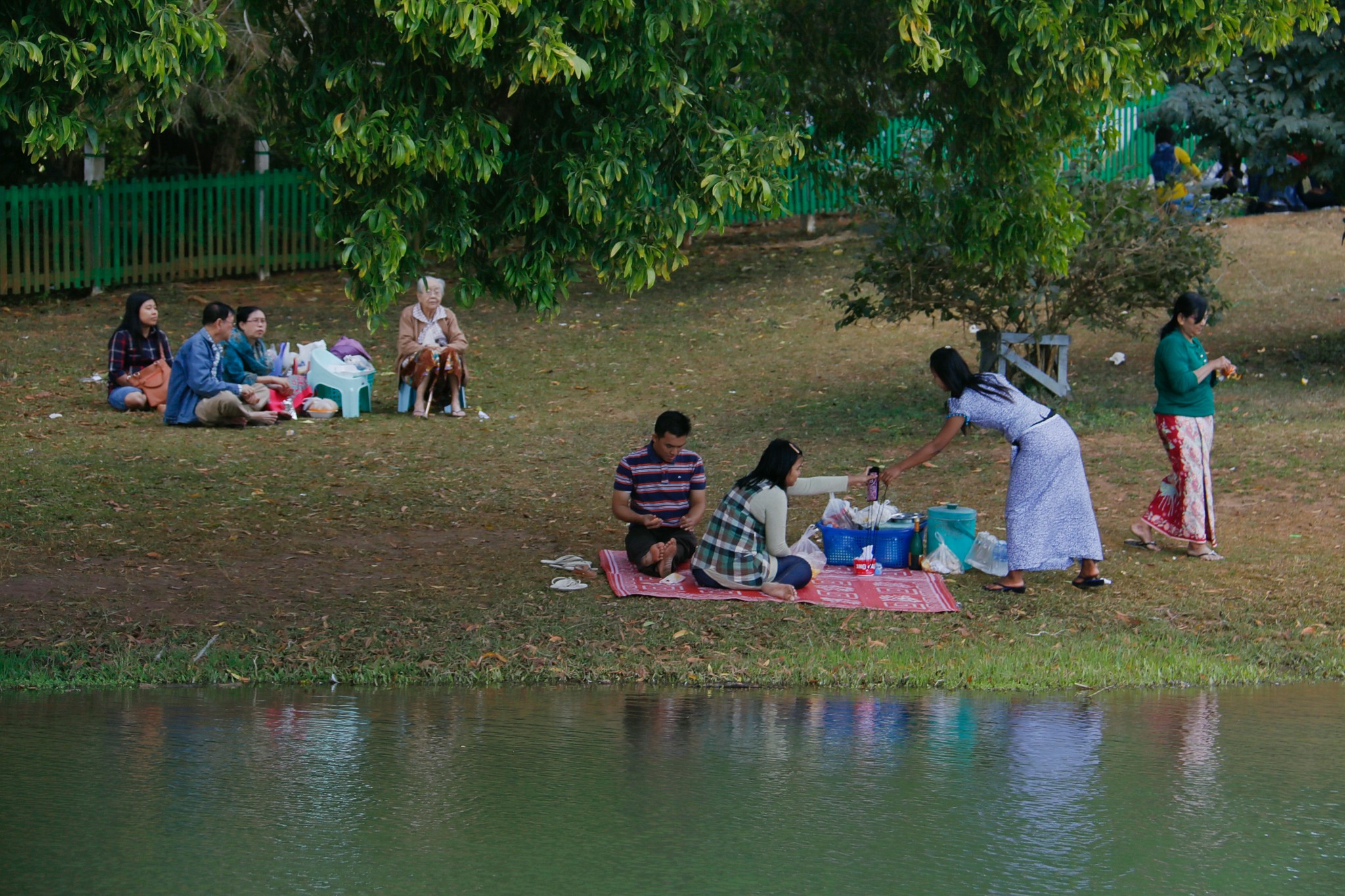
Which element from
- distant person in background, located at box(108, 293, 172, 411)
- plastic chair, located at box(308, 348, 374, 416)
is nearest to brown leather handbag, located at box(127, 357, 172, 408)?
distant person in background, located at box(108, 293, 172, 411)

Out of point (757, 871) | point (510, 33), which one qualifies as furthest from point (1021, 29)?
point (757, 871)

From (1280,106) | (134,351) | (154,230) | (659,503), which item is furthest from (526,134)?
(154,230)

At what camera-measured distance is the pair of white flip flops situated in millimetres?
8734

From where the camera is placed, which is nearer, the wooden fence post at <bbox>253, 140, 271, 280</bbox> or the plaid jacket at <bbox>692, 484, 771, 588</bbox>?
the plaid jacket at <bbox>692, 484, 771, 588</bbox>

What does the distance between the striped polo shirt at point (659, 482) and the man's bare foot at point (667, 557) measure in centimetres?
19

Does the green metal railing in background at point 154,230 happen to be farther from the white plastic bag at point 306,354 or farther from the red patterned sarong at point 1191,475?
the red patterned sarong at point 1191,475

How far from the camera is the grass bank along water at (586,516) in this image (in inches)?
294

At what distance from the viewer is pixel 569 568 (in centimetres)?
918

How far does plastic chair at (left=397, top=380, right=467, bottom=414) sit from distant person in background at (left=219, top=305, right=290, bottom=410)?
3.66 feet

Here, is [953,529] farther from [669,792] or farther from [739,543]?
[669,792]

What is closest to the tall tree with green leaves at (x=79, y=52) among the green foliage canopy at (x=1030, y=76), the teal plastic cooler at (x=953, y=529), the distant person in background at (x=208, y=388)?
the green foliage canopy at (x=1030, y=76)

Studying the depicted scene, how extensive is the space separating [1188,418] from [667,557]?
3426 millimetres

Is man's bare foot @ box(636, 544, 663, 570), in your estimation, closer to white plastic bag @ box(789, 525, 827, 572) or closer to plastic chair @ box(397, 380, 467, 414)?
white plastic bag @ box(789, 525, 827, 572)

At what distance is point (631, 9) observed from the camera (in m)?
6.92
